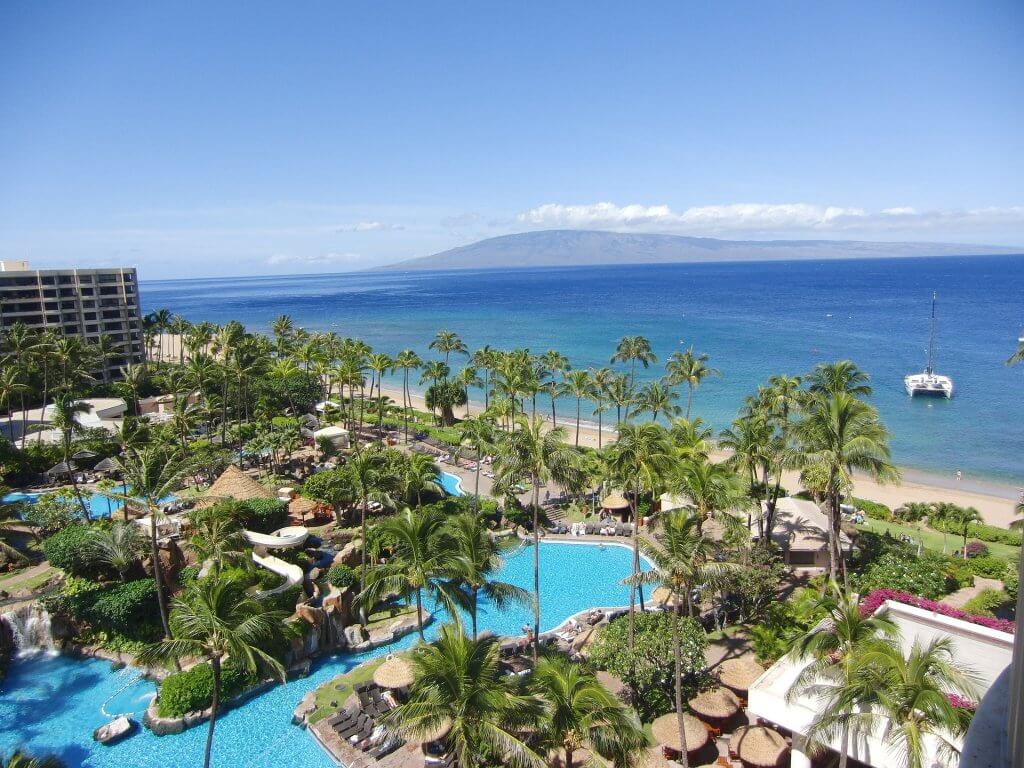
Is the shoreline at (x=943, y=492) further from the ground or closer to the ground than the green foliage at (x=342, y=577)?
closer to the ground

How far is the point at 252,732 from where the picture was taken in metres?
21.0

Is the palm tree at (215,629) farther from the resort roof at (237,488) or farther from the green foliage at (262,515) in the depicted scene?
the resort roof at (237,488)

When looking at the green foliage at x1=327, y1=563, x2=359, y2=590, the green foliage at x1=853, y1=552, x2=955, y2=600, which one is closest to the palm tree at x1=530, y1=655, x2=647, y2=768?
the green foliage at x1=853, y1=552, x2=955, y2=600

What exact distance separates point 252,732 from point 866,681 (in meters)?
18.8

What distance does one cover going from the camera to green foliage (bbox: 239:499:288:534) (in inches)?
1291

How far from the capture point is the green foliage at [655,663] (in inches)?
824

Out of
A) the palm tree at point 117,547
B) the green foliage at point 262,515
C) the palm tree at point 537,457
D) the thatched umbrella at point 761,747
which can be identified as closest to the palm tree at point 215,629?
→ the palm tree at point 537,457

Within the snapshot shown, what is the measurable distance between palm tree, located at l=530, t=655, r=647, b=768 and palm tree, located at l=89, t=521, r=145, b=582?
65.2ft

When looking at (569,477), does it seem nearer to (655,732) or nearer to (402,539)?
(402,539)

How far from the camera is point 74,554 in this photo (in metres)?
26.2

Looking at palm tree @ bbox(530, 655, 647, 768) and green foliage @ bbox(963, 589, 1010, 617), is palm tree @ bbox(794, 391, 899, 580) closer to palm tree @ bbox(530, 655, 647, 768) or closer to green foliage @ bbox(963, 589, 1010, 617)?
green foliage @ bbox(963, 589, 1010, 617)

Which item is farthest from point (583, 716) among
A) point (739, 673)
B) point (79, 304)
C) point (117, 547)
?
point (79, 304)

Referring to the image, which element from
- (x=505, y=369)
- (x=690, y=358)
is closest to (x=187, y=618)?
(x=505, y=369)

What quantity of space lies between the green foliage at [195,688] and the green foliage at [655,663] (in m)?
12.9
